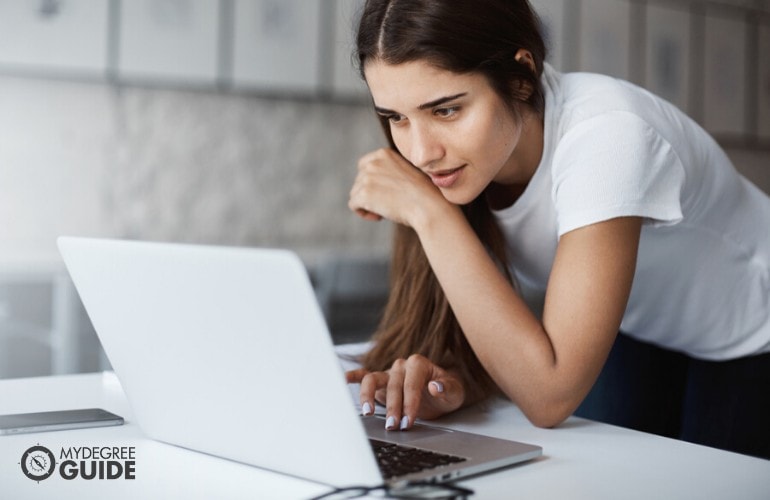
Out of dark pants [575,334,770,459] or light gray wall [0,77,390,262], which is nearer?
dark pants [575,334,770,459]

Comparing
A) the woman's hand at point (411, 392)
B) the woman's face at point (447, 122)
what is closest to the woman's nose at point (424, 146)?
the woman's face at point (447, 122)

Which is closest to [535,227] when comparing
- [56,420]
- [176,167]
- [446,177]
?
[446,177]

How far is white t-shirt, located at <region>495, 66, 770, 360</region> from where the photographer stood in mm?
994

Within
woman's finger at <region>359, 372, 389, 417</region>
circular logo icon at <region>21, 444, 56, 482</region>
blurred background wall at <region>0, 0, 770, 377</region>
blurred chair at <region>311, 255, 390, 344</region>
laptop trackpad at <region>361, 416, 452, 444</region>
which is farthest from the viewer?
blurred background wall at <region>0, 0, 770, 377</region>

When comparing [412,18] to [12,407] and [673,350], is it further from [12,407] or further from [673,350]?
[673,350]

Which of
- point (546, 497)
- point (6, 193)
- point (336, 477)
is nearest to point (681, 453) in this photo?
point (546, 497)

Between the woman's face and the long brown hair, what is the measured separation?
0.02m

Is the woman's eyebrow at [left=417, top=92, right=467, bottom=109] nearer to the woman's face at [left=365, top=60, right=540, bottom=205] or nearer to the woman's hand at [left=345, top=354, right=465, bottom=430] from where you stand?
the woman's face at [left=365, top=60, right=540, bottom=205]

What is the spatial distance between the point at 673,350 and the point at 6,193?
7.67 feet

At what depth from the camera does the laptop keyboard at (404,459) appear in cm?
70

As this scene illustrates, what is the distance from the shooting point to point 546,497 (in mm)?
680

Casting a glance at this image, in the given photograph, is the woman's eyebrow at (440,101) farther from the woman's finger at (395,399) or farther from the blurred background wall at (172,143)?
the blurred background wall at (172,143)

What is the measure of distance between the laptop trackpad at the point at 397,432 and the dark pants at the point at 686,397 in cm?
68

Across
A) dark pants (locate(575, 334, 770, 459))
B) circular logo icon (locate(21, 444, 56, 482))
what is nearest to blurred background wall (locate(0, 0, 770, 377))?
dark pants (locate(575, 334, 770, 459))
